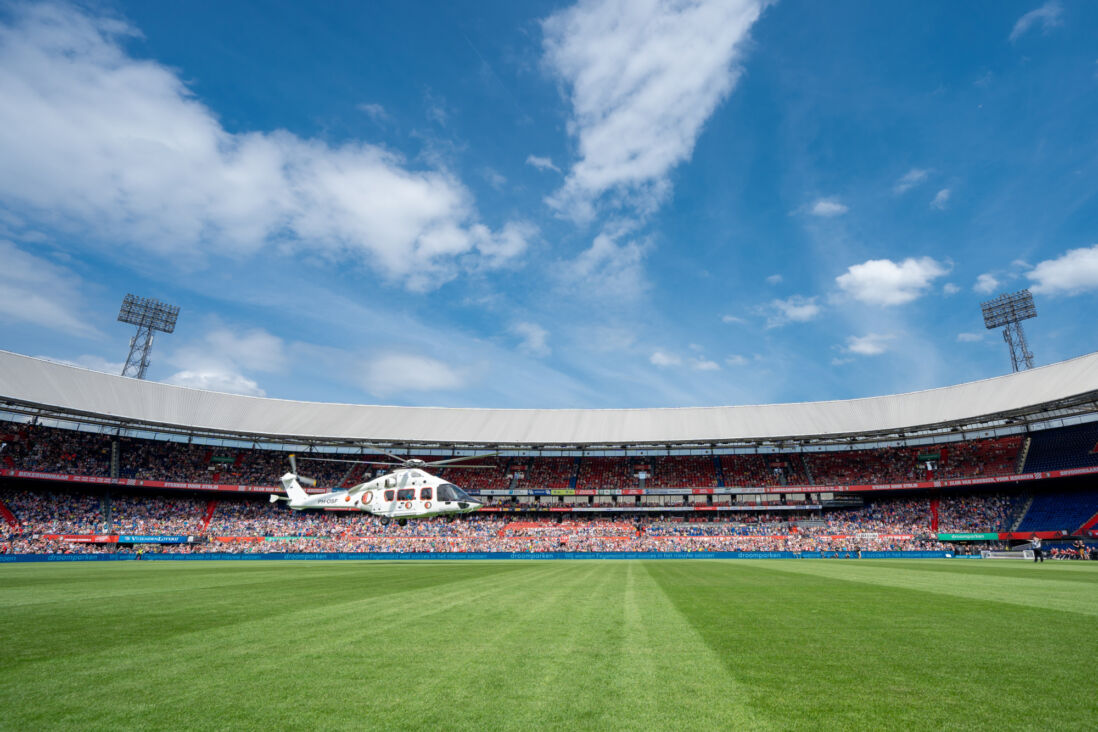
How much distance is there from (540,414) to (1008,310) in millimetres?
53084

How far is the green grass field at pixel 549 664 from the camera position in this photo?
15.0ft

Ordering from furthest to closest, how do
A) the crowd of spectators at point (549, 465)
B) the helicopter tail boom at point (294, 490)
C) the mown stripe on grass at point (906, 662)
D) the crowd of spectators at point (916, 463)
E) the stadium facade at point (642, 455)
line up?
the crowd of spectators at point (549, 465) → the crowd of spectators at point (916, 463) → the stadium facade at point (642, 455) → the helicopter tail boom at point (294, 490) → the mown stripe on grass at point (906, 662)

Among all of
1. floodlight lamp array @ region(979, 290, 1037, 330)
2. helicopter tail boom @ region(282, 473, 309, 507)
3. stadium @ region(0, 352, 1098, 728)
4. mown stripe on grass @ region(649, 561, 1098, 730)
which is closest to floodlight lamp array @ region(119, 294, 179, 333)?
stadium @ region(0, 352, 1098, 728)

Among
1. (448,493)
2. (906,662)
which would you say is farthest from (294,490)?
(906,662)

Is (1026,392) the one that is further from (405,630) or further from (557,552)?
(405,630)

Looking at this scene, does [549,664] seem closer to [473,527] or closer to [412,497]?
[412,497]

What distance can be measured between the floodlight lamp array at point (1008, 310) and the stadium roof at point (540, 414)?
1449 cm

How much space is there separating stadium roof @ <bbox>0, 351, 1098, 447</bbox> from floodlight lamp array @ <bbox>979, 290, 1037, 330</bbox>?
47.5 ft

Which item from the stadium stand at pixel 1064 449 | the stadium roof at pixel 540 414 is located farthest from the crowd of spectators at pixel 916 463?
the stadium roof at pixel 540 414

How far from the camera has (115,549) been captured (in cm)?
4306

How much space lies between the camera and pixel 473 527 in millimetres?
52781

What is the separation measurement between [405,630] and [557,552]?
38012 mm

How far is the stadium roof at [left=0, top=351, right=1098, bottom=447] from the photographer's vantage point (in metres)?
43.9

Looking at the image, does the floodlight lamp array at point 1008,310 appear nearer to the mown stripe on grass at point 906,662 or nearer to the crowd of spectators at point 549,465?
the crowd of spectators at point 549,465
